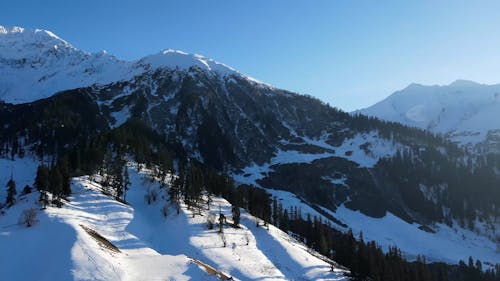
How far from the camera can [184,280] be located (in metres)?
69.1

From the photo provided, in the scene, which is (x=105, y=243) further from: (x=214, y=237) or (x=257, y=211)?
(x=257, y=211)

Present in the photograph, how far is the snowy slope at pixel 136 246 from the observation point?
68.1 metres

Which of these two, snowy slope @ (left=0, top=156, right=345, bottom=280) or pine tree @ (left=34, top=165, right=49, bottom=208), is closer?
snowy slope @ (left=0, top=156, right=345, bottom=280)

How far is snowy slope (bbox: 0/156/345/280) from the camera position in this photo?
68.1 meters

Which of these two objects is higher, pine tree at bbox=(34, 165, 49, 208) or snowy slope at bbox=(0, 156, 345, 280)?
pine tree at bbox=(34, 165, 49, 208)

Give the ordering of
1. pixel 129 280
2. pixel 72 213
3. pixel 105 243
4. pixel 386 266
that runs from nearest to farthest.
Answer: pixel 129 280, pixel 105 243, pixel 72 213, pixel 386 266

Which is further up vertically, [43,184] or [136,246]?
[43,184]

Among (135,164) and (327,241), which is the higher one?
(135,164)

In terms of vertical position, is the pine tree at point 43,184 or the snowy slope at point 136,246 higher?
the pine tree at point 43,184

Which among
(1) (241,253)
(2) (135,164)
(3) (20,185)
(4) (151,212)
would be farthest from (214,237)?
(3) (20,185)

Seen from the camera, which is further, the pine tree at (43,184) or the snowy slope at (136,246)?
the pine tree at (43,184)

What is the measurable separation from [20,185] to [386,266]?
134059mm

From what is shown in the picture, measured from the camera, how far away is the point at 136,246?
8550cm

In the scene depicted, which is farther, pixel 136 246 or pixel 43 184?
pixel 43 184
